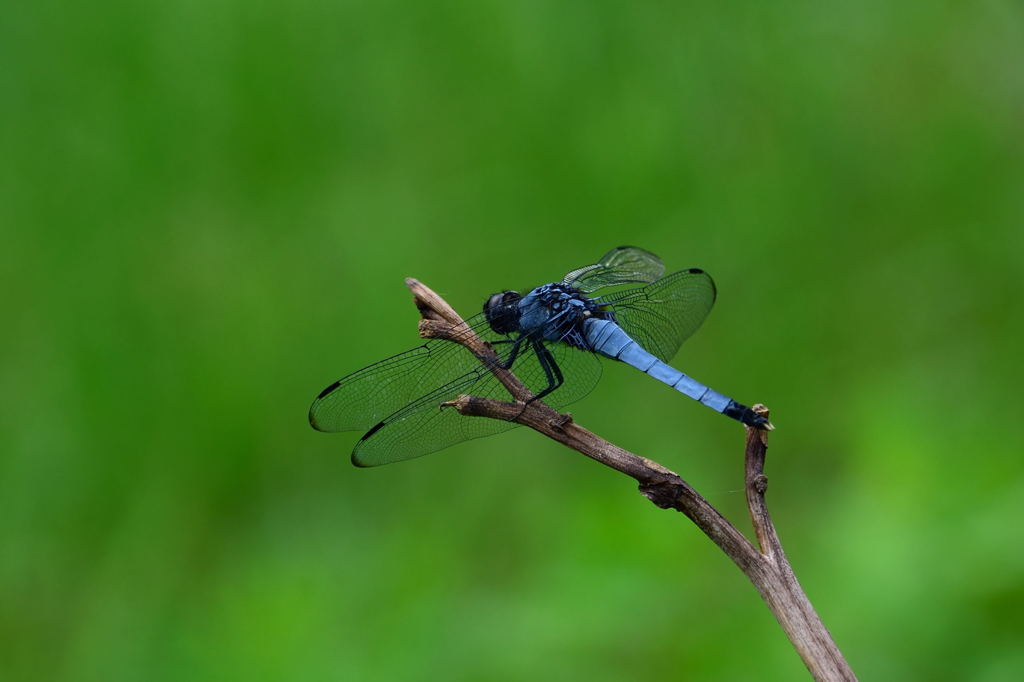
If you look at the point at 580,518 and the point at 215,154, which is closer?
the point at 580,518

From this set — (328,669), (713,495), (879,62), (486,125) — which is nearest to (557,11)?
(486,125)

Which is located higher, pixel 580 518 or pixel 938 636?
pixel 580 518

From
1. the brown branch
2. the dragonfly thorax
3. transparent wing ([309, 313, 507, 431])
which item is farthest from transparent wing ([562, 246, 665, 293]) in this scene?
the brown branch

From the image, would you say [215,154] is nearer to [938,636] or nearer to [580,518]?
[580,518]

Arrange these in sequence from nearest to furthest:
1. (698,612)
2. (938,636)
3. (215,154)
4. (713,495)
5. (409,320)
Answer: (938,636) → (698,612) → (713,495) → (409,320) → (215,154)

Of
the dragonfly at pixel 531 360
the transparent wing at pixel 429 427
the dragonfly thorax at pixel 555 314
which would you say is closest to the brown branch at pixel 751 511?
the dragonfly at pixel 531 360

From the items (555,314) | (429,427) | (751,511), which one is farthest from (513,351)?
→ (751,511)

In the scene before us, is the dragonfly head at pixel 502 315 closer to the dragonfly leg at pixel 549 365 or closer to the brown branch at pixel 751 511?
the dragonfly leg at pixel 549 365

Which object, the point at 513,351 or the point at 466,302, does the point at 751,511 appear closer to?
the point at 513,351
